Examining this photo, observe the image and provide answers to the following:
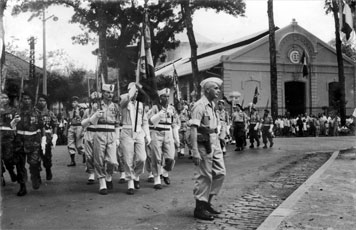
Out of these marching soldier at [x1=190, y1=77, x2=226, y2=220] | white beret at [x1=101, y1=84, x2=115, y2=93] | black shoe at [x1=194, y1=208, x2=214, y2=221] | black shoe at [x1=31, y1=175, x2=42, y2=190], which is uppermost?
Result: white beret at [x1=101, y1=84, x2=115, y2=93]

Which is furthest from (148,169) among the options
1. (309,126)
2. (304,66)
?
(304,66)

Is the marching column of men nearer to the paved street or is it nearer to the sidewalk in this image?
the paved street

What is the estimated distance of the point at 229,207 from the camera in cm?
725

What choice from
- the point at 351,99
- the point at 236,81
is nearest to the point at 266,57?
the point at 236,81

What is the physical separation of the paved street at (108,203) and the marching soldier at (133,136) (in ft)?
1.48

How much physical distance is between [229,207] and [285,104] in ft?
95.1

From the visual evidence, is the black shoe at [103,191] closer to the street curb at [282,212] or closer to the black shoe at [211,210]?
the black shoe at [211,210]

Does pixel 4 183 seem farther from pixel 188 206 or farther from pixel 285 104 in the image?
pixel 285 104

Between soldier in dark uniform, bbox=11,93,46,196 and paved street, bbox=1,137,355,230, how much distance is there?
496 mm

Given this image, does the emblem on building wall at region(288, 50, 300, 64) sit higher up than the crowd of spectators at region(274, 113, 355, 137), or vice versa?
the emblem on building wall at region(288, 50, 300, 64)

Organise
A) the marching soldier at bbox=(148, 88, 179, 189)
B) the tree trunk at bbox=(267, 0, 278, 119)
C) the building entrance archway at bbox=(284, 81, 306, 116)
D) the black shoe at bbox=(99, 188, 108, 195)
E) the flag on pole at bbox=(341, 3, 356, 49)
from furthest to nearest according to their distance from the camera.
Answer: the building entrance archway at bbox=(284, 81, 306, 116) → the tree trunk at bbox=(267, 0, 278, 119) → the flag on pole at bbox=(341, 3, 356, 49) → the marching soldier at bbox=(148, 88, 179, 189) → the black shoe at bbox=(99, 188, 108, 195)

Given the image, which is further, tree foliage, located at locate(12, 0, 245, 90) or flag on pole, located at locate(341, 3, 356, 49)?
tree foliage, located at locate(12, 0, 245, 90)

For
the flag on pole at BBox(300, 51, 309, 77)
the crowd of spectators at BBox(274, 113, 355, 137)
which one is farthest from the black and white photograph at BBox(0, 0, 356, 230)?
the flag on pole at BBox(300, 51, 309, 77)

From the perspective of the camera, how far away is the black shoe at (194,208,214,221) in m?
6.41
